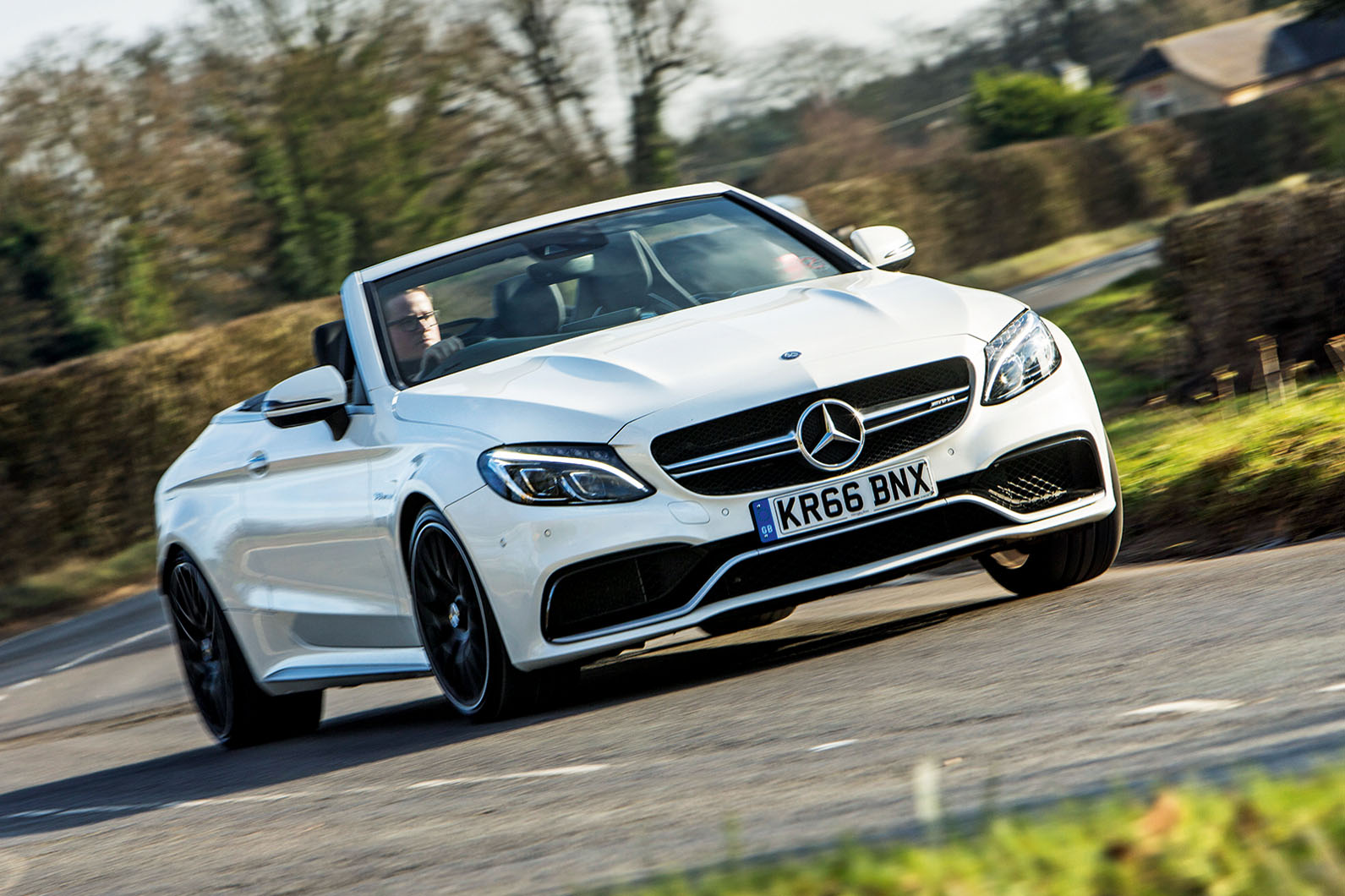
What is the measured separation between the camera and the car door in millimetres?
6691

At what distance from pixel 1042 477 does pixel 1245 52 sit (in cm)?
10311

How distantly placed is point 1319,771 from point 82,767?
7.09 m

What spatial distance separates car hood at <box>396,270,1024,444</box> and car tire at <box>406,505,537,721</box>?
41 cm

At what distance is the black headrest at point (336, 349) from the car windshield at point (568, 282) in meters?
0.23

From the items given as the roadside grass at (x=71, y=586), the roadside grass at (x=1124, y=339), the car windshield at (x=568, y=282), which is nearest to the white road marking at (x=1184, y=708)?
the car windshield at (x=568, y=282)

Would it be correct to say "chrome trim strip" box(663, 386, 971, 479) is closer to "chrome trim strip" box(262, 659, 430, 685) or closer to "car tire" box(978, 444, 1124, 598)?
"car tire" box(978, 444, 1124, 598)

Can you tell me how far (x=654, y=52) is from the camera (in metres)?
41.7

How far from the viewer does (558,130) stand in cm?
4172

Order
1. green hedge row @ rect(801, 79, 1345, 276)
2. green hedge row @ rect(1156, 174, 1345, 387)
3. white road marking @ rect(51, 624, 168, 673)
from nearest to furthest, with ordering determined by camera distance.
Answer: green hedge row @ rect(1156, 174, 1345, 387)
white road marking @ rect(51, 624, 168, 673)
green hedge row @ rect(801, 79, 1345, 276)

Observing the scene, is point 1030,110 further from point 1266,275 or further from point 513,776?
point 513,776

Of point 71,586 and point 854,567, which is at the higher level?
point 854,567

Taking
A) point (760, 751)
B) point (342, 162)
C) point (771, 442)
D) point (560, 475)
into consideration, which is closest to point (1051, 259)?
point (342, 162)

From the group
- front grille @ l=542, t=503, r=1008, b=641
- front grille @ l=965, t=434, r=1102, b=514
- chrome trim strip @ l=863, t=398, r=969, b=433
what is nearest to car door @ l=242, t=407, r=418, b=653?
front grille @ l=542, t=503, r=1008, b=641

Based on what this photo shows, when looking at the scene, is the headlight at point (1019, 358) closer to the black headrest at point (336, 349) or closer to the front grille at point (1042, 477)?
the front grille at point (1042, 477)
